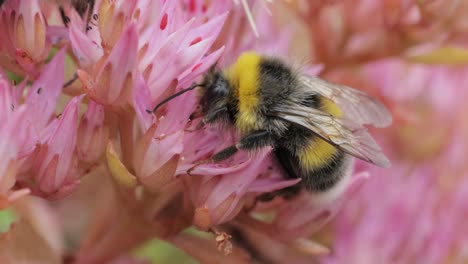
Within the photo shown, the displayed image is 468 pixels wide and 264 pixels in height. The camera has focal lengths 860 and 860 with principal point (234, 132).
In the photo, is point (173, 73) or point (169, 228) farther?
point (169, 228)

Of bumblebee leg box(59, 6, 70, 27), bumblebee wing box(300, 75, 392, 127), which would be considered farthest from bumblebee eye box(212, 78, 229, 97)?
bumblebee leg box(59, 6, 70, 27)

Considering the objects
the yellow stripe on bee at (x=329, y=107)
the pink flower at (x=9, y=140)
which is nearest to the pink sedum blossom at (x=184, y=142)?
the pink flower at (x=9, y=140)

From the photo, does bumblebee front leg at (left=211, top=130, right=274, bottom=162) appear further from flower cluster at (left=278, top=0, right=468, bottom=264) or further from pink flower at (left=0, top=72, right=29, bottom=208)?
flower cluster at (left=278, top=0, right=468, bottom=264)

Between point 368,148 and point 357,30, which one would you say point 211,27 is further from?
point 357,30

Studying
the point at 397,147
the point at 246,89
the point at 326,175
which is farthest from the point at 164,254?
the point at 246,89

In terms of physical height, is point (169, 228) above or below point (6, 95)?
below

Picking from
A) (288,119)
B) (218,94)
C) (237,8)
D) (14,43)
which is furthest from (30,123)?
(237,8)
